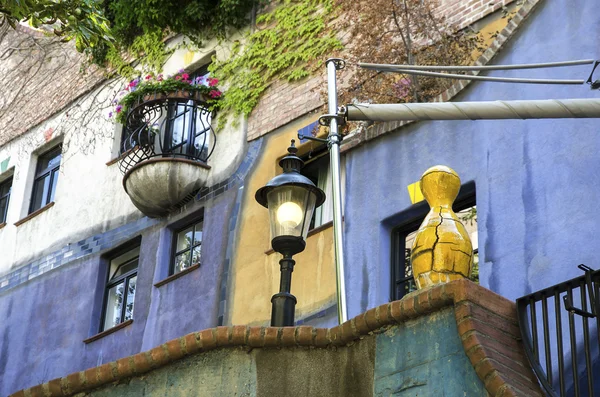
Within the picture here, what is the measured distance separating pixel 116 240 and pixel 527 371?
9.62 metres

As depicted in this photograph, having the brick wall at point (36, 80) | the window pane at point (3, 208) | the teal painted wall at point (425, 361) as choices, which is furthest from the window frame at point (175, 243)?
the teal painted wall at point (425, 361)

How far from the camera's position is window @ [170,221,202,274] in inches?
558

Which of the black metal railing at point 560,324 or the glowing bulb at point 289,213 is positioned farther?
the glowing bulb at point 289,213

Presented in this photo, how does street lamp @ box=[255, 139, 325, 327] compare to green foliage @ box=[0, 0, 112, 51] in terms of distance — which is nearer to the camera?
street lamp @ box=[255, 139, 325, 327]

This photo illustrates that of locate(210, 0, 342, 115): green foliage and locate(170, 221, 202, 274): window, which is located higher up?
locate(210, 0, 342, 115): green foliage

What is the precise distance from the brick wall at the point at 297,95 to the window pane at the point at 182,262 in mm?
1611

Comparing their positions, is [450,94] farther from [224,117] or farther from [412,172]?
[224,117]

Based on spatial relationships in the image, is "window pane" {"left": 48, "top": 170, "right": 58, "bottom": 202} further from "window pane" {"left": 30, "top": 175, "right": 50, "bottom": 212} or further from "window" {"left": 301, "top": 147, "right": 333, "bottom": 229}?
"window" {"left": 301, "top": 147, "right": 333, "bottom": 229}

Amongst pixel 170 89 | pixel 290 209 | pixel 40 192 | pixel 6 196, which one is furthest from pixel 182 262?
pixel 290 209

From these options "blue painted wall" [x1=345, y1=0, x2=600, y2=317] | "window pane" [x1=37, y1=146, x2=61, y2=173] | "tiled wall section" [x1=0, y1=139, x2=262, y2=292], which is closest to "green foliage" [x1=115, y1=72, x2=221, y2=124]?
"tiled wall section" [x1=0, y1=139, x2=262, y2=292]

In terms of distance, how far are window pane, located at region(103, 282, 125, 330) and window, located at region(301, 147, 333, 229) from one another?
10.7 feet

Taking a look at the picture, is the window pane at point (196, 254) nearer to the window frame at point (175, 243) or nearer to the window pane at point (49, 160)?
the window frame at point (175, 243)

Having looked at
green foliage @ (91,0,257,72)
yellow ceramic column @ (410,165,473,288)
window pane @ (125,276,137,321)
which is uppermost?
green foliage @ (91,0,257,72)

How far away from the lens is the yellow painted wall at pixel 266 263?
39.3 feet
